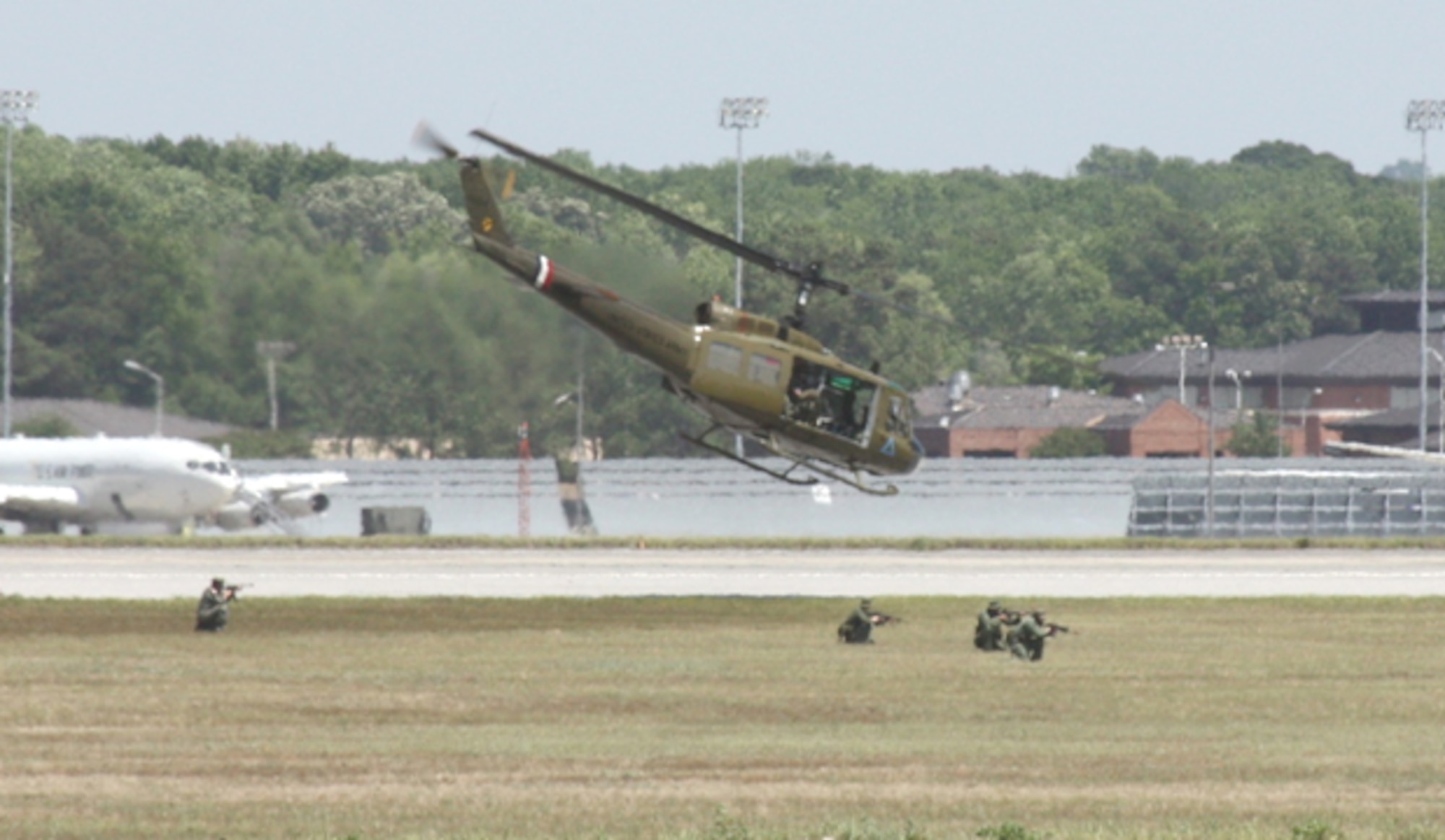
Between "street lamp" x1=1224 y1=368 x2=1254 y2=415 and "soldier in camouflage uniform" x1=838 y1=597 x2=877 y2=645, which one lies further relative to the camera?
"street lamp" x1=1224 y1=368 x2=1254 y2=415

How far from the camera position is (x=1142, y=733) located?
25656mm

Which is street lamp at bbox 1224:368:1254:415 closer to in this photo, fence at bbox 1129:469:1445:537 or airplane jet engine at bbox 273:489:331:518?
fence at bbox 1129:469:1445:537

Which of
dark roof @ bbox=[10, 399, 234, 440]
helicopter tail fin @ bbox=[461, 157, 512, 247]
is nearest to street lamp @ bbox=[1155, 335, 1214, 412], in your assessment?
dark roof @ bbox=[10, 399, 234, 440]

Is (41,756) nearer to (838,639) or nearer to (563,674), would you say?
(563,674)

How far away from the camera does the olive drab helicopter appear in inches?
1721

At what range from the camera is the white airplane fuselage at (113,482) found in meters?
80.6

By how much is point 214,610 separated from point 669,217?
9.75 meters

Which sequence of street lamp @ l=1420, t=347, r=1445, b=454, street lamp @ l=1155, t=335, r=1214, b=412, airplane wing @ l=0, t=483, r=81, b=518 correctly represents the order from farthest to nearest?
1. street lamp @ l=1155, t=335, r=1214, b=412
2. street lamp @ l=1420, t=347, r=1445, b=454
3. airplane wing @ l=0, t=483, r=81, b=518

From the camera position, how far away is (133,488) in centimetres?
8131

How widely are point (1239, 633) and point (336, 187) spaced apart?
A: 339 ft

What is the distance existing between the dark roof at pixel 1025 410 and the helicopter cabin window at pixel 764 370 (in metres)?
93.0

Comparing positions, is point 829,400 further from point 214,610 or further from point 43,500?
point 43,500

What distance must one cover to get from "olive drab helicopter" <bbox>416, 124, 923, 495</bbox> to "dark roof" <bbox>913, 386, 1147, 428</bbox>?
302 feet

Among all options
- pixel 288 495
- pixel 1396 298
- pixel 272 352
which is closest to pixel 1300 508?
pixel 288 495
